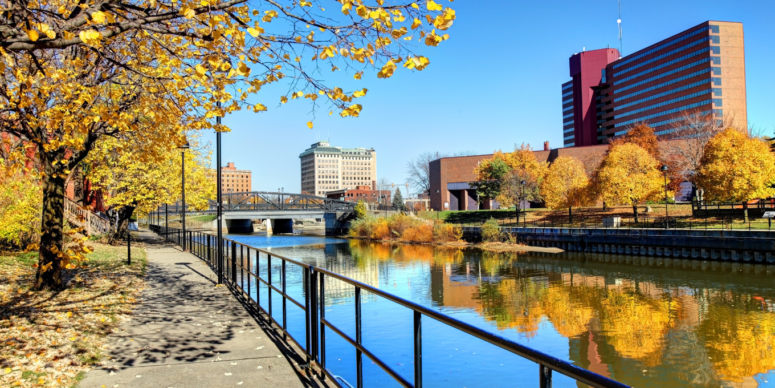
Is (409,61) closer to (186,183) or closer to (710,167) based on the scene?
(186,183)

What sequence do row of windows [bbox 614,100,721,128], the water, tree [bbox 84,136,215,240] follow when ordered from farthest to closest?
1. row of windows [bbox 614,100,721,128]
2. tree [bbox 84,136,215,240]
3. the water

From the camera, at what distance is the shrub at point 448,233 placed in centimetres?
4862

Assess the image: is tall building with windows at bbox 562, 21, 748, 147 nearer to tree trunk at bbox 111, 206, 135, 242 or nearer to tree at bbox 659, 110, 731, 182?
tree at bbox 659, 110, 731, 182

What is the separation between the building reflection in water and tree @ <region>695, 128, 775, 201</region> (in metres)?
9.85

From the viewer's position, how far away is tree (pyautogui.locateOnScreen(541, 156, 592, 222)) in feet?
165

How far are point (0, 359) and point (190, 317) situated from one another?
10.3 ft

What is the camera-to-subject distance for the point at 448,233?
49.0 m

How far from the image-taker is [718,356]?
1353cm

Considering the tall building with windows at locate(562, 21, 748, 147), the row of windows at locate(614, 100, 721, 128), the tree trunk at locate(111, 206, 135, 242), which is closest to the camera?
the tree trunk at locate(111, 206, 135, 242)

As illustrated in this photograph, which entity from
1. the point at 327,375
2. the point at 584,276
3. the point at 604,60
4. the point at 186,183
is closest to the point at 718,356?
the point at 327,375

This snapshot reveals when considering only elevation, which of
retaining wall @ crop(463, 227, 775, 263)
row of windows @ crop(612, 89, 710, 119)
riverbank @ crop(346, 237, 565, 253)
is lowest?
riverbank @ crop(346, 237, 565, 253)

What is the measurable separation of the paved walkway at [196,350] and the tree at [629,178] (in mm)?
41459

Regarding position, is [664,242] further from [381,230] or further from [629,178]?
[381,230]

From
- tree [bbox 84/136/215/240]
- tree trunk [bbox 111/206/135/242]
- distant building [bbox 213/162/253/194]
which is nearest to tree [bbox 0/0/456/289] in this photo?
tree [bbox 84/136/215/240]
